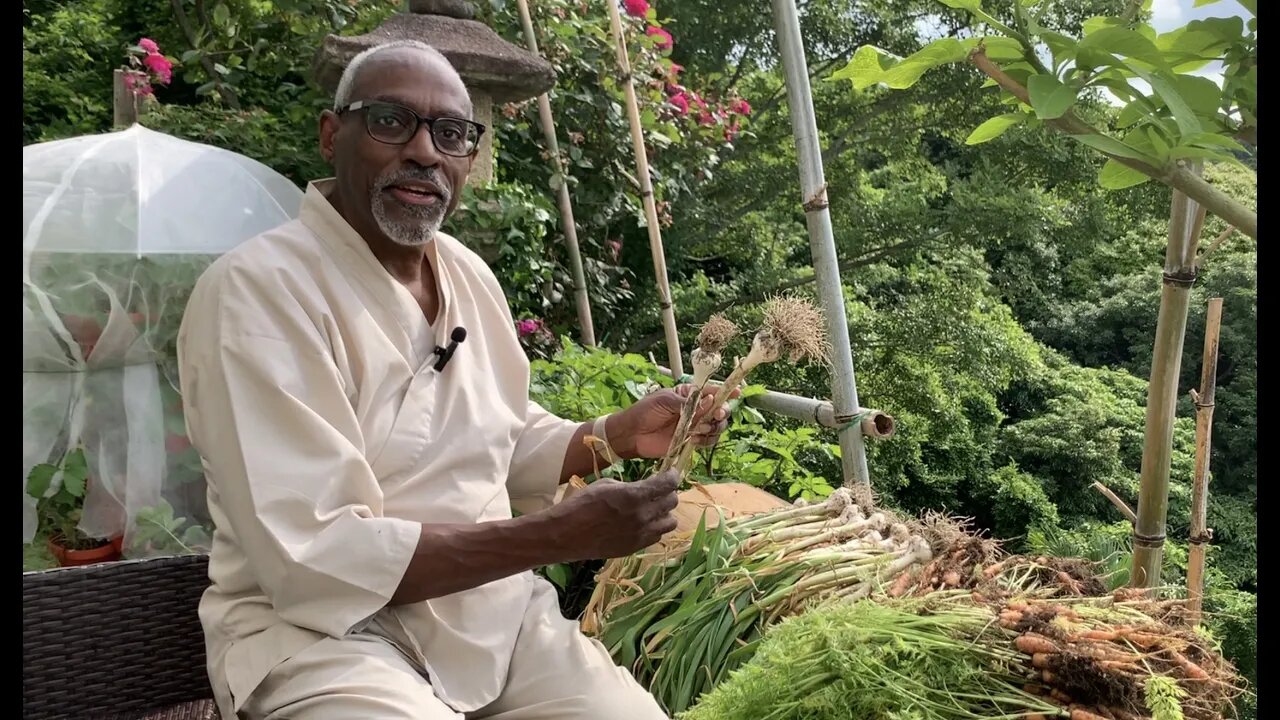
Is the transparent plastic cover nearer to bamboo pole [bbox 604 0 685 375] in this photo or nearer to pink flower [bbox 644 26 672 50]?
bamboo pole [bbox 604 0 685 375]

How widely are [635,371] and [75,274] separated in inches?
71.6

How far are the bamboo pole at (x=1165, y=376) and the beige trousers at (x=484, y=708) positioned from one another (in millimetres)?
986

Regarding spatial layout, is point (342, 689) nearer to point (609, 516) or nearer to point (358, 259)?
point (609, 516)

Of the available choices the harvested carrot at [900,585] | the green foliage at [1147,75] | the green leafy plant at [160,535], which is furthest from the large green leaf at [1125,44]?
the green leafy plant at [160,535]

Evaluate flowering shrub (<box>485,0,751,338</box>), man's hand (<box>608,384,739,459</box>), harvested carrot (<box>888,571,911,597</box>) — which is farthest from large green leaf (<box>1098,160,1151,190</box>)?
flowering shrub (<box>485,0,751,338</box>)

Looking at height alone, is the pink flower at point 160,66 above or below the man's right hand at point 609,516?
above

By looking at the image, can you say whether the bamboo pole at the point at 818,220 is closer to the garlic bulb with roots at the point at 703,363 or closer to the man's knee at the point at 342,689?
the garlic bulb with roots at the point at 703,363

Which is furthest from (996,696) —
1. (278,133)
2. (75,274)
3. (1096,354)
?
(1096,354)

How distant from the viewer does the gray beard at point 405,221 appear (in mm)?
1734

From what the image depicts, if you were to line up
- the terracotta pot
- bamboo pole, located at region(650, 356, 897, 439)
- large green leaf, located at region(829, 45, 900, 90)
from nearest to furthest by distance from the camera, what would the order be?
large green leaf, located at region(829, 45, 900, 90) < bamboo pole, located at region(650, 356, 897, 439) < the terracotta pot

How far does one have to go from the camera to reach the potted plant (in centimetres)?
236

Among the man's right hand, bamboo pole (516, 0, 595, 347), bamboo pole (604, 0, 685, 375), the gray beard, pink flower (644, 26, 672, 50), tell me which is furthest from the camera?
pink flower (644, 26, 672, 50)

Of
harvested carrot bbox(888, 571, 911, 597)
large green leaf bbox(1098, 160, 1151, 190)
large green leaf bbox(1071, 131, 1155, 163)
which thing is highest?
large green leaf bbox(1071, 131, 1155, 163)

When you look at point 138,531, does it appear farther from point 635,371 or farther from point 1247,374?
point 1247,374
